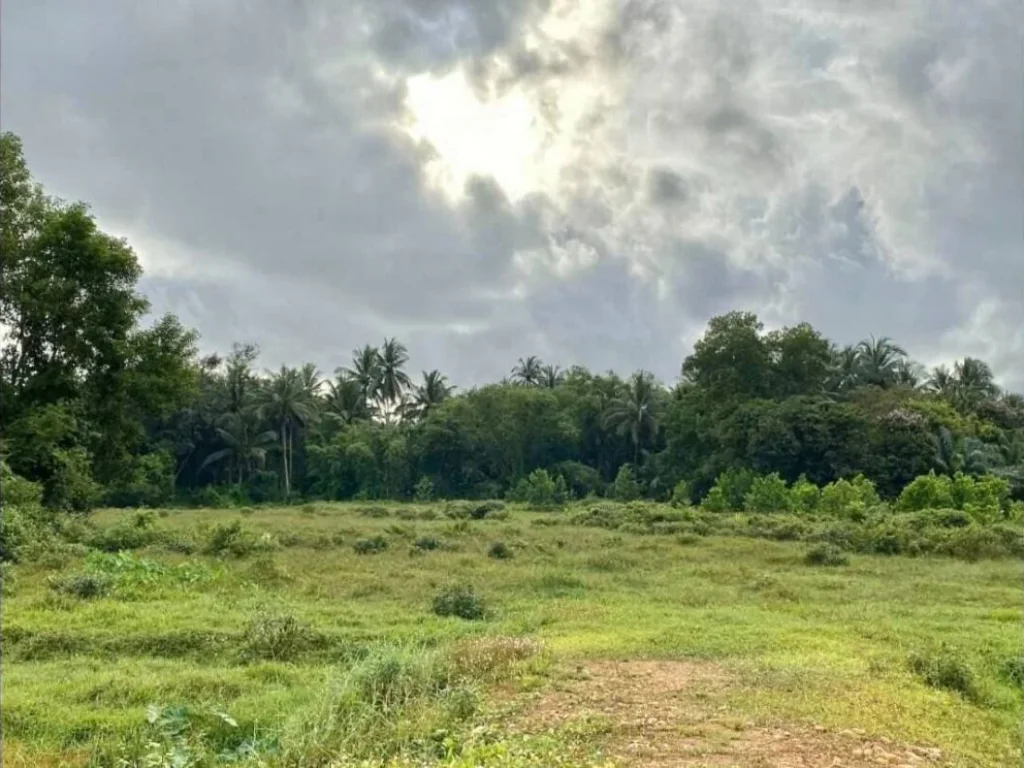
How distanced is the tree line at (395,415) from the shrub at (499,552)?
9172 millimetres

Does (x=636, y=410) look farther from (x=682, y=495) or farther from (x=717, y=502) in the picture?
(x=717, y=502)

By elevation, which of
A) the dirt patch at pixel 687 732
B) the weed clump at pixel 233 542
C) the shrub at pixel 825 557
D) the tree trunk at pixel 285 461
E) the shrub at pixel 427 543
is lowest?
the dirt patch at pixel 687 732

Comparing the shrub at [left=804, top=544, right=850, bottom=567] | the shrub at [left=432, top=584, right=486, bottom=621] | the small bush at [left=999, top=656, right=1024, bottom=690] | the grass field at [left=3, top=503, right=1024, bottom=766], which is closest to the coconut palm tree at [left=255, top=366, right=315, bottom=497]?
the grass field at [left=3, top=503, right=1024, bottom=766]

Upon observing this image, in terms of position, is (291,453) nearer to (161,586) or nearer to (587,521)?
(587,521)

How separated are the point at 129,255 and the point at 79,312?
1.77 meters

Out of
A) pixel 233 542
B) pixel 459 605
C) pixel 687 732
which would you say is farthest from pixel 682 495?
pixel 687 732

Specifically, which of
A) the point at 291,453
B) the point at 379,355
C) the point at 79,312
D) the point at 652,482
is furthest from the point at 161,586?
the point at 379,355

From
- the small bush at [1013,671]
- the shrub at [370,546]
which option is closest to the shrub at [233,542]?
the shrub at [370,546]

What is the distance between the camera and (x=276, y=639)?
1029 centimetres

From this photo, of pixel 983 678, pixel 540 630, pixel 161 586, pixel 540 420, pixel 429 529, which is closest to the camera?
pixel 983 678

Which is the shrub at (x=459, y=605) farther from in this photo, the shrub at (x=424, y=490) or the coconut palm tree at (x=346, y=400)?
the coconut palm tree at (x=346, y=400)

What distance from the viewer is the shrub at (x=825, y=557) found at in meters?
20.1

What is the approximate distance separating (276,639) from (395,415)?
179 ft

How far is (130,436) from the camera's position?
23.4 m
